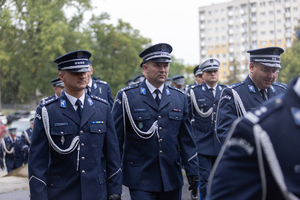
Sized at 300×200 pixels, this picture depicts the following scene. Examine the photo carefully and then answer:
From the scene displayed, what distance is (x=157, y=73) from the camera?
5.29 meters

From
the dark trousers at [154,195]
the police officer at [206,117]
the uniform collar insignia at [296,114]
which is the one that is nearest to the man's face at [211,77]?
the police officer at [206,117]

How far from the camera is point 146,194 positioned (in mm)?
4902

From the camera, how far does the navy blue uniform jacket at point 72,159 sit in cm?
418

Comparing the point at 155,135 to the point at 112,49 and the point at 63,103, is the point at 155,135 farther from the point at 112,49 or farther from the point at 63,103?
the point at 112,49

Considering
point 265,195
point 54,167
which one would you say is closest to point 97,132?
point 54,167

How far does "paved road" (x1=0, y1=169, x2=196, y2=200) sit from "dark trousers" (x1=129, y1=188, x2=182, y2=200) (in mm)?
3365

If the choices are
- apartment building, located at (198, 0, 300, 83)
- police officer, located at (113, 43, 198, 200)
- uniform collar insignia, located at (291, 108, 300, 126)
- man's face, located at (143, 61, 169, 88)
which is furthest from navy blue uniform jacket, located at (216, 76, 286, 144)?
apartment building, located at (198, 0, 300, 83)

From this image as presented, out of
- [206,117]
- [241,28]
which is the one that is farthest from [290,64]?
[241,28]

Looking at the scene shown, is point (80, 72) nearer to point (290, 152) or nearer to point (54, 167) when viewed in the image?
point (54, 167)

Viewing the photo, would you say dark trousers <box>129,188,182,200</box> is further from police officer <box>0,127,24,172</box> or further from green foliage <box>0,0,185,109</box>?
green foliage <box>0,0,185,109</box>

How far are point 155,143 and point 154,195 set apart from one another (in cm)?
60

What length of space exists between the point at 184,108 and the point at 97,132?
1.40 m

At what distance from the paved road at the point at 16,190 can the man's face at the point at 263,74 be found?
12.6ft

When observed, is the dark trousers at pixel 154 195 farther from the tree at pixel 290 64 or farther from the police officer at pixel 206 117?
the tree at pixel 290 64
